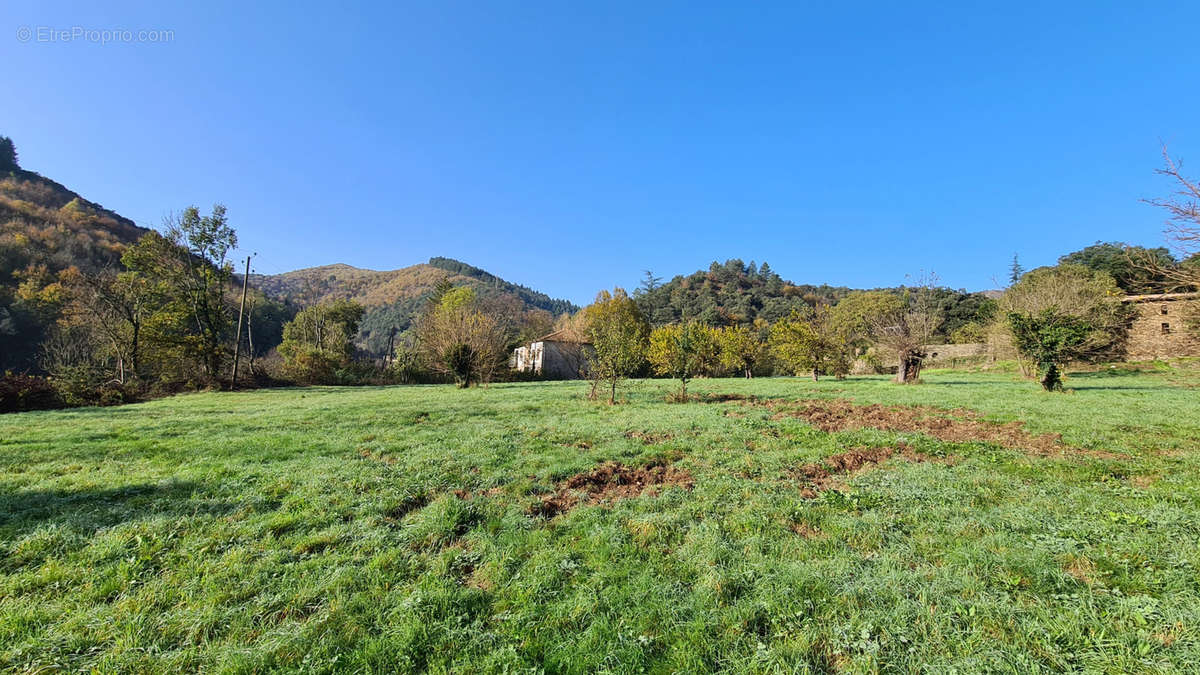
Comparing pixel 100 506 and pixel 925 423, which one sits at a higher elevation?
pixel 925 423

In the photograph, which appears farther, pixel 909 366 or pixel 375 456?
pixel 909 366

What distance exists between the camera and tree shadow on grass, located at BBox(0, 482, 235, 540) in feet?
12.9

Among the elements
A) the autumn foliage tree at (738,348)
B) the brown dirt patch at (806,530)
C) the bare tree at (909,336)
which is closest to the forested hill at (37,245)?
the autumn foliage tree at (738,348)

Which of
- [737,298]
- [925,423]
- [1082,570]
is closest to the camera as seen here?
[1082,570]

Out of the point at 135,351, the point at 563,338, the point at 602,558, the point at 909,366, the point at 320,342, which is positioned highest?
the point at 563,338

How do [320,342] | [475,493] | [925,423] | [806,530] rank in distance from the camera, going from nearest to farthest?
[806,530] → [475,493] → [925,423] → [320,342]

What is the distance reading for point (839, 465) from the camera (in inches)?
238

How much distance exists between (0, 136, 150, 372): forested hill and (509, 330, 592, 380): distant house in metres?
29.0

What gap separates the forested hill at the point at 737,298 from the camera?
4612cm

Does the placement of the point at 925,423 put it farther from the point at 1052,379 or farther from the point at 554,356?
the point at 554,356

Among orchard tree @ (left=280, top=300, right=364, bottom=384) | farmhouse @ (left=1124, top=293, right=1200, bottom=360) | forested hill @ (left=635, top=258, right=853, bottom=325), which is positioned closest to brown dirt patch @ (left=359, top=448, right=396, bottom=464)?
orchard tree @ (left=280, top=300, right=364, bottom=384)

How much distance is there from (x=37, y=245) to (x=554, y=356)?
44.9 m

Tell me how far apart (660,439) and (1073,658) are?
5.75 metres

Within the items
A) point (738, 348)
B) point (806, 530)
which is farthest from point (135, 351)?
point (738, 348)
